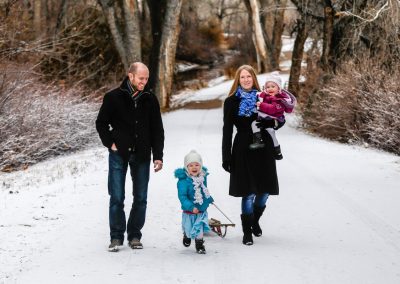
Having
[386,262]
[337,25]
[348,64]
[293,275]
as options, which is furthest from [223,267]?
[337,25]

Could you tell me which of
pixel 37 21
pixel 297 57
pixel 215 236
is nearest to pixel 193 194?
pixel 215 236

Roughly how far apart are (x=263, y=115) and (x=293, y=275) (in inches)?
63.4

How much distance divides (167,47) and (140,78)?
17463mm

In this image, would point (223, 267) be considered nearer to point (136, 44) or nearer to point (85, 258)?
point (85, 258)

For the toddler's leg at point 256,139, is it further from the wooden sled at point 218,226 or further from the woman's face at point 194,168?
the wooden sled at point 218,226

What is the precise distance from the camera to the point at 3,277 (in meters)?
5.02

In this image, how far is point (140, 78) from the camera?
5668 millimetres

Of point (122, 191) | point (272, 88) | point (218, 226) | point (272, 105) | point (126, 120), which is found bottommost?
point (218, 226)

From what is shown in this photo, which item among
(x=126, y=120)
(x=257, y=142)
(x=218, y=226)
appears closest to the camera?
(x=126, y=120)

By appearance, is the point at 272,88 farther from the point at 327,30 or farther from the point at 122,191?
the point at 327,30

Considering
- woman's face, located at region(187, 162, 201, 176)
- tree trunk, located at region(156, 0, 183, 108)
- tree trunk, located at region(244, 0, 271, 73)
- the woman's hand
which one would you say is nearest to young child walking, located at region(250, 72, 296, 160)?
the woman's hand

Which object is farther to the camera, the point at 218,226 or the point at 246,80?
the point at 218,226

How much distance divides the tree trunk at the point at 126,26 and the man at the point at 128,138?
53.6ft


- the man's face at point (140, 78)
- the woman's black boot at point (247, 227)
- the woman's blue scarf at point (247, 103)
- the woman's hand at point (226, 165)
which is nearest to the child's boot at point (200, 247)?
the woman's black boot at point (247, 227)
